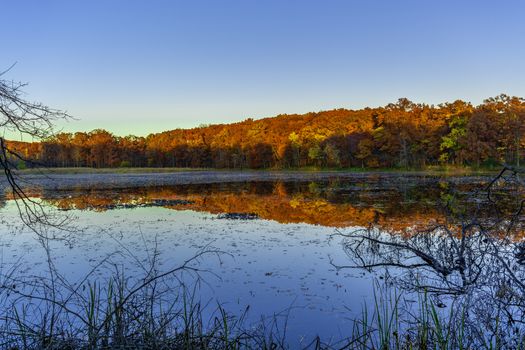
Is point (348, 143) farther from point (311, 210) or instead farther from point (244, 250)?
point (244, 250)

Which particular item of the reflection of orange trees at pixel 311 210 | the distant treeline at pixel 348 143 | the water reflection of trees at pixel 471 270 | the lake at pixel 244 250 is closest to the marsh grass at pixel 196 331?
the water reflection of trees at pixel 471 270

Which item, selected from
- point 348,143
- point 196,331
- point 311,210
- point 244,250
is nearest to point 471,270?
point 196,331

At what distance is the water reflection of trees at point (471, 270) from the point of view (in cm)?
502

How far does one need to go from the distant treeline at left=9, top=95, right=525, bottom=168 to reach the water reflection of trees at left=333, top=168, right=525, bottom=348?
67.8 feet

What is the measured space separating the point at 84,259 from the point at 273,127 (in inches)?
3442

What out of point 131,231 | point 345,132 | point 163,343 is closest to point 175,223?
point 131,231

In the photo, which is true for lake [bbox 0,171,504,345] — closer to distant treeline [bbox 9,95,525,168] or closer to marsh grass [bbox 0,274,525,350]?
marsh grass [bbox 0,274,525,350]

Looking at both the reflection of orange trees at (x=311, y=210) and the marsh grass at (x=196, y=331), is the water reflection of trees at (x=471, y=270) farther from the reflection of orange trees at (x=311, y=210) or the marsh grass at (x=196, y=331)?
the reflection of orange trees at (x=311, y=210)

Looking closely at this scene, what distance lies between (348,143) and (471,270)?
59509 mm

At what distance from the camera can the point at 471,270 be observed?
682cm

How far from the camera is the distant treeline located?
5047cm

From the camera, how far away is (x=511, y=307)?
226 inches

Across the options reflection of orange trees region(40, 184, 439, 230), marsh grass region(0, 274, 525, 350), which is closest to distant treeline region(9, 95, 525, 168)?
reflection of orange trees region(40, 184, 439, 230)

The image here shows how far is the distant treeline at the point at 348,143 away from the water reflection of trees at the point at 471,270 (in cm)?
2067
